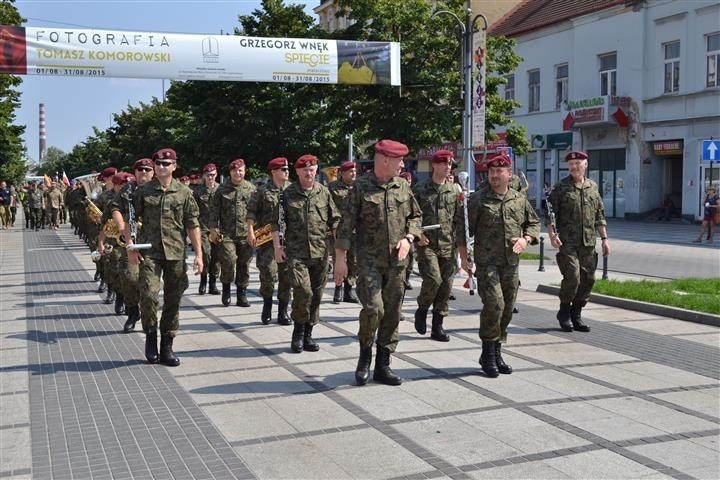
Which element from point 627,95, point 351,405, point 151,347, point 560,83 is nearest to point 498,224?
point 351,405

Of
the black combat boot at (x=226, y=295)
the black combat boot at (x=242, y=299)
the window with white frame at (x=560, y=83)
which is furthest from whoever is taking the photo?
the window with white frame at (x=560, y=83)

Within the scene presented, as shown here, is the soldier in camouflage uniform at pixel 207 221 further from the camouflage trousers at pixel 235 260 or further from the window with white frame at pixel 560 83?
the window with white frame at pixel 560 83

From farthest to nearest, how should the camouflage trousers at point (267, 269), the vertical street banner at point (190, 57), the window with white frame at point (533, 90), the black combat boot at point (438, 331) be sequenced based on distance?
the window with white frame at point (533, 90) < the vertical street banner at point (190, 57) < the camouflage trousers at point (267, 269) < the black combat boot at point (438, 331)

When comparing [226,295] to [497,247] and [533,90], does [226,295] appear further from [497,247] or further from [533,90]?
[533,90]

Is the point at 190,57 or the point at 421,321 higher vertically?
the point at 190,57

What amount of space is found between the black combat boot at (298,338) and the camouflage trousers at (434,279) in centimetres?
150

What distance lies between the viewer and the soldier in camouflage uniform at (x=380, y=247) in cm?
679

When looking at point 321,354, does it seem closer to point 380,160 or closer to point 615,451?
point 380,160

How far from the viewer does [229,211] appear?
11.7 meters

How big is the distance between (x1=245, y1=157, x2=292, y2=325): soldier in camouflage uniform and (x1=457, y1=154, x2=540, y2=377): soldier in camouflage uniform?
2784 millimetres

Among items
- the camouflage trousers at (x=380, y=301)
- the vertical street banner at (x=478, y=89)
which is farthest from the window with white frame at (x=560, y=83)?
the camouflage trousers at (x=380, y=301)

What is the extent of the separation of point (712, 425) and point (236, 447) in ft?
10.8

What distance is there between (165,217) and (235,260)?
151 inches

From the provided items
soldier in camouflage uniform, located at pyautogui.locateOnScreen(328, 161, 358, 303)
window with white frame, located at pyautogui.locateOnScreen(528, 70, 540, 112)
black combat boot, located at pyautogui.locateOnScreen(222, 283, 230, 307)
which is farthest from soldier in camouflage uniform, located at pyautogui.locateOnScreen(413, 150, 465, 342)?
window with white frame, located at pyautogui.locateOnScreen(528, 70, 540, 112)
